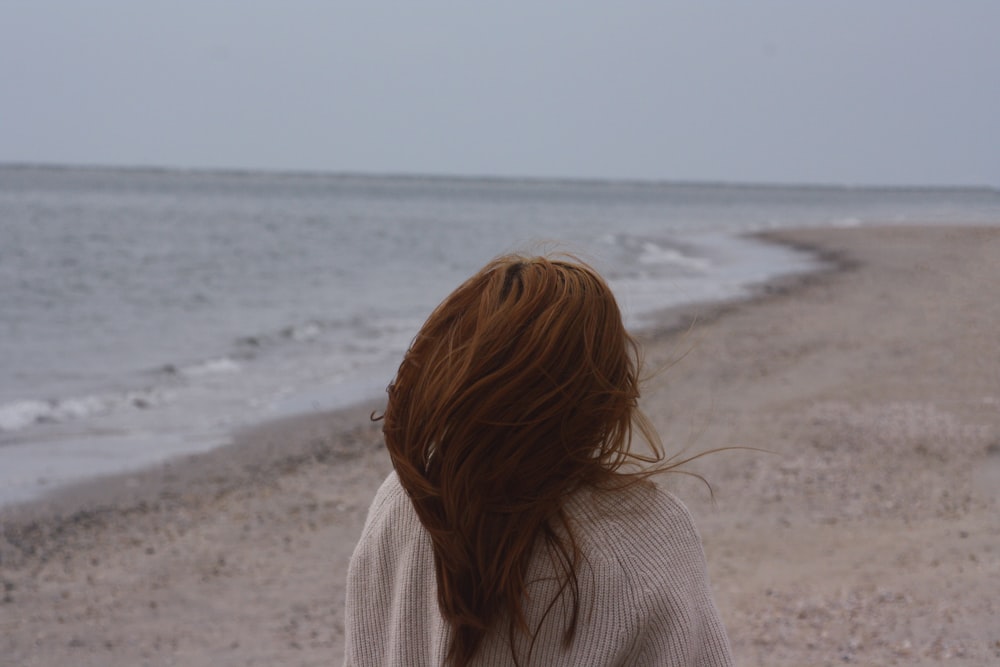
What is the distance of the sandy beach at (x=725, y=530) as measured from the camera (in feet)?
15.4

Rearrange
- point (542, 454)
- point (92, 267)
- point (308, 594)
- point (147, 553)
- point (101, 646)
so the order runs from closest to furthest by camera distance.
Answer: point (542, 454), point (101, 646), point (308, 594), point (147, 553), point (92, 267)

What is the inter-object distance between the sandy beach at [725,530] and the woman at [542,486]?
2.21 ft

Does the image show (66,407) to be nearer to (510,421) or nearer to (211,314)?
(211,314)

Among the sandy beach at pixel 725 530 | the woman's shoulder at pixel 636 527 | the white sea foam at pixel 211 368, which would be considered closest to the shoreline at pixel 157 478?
the sandy beach at pixel 725 530

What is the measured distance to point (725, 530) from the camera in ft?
20.0

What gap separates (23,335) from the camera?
1612 cm

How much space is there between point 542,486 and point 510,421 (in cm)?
11

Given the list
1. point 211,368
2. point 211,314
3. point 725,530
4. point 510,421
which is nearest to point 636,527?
point 510,421

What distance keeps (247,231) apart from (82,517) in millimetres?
40721

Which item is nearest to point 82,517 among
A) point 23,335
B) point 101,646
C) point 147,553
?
point 147,553

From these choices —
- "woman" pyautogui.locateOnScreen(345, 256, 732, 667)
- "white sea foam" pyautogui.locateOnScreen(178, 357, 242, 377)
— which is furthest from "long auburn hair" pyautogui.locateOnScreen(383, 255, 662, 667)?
"white sea foam" pyautogui.locateOnScreen(178, 357, 242, 377)

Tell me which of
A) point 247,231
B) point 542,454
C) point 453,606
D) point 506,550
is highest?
point 542,454

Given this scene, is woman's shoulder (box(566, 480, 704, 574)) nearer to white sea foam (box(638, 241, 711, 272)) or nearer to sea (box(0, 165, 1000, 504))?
sea (box(0, 165, 1000, 504))

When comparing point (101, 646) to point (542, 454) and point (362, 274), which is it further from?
point (362, 274)
